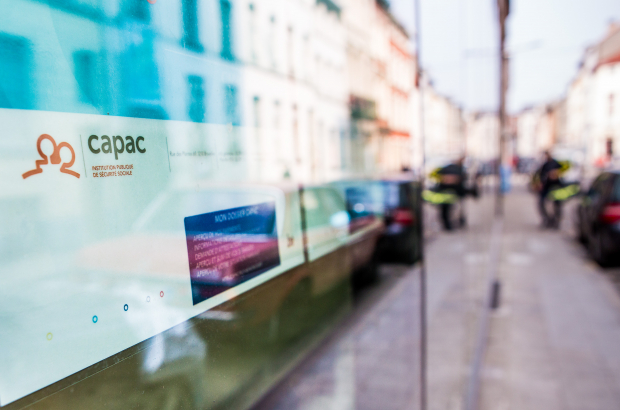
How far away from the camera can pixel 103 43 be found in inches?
24.0

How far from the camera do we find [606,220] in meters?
7.70

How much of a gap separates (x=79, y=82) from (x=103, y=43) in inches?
2.4

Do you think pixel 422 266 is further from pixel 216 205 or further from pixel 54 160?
pixel 54 160

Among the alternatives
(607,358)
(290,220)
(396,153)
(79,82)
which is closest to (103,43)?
(79,82)

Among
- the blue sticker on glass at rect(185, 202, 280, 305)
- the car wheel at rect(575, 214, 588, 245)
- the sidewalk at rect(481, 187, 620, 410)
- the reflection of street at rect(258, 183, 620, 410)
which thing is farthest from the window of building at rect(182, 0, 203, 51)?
the car wheel at rect(575, 214, 588, 245)

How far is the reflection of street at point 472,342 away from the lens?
1.50 metres

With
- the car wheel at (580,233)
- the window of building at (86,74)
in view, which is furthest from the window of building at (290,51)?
the car wheel at (580,233)

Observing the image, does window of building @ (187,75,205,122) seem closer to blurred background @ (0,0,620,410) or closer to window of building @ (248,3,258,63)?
blurred background @ (0,0,620,410)

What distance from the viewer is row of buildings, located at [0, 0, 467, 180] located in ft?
1.83

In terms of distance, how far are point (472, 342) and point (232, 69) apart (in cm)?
346

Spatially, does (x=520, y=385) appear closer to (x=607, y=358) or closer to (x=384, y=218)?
(x=607, y=358)

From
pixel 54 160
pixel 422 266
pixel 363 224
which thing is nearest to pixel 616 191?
pixel 422 266

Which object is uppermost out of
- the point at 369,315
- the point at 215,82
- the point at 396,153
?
the point at 215,82

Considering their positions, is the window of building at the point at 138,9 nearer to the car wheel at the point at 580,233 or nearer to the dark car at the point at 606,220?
the dark car at the point at 606,220
